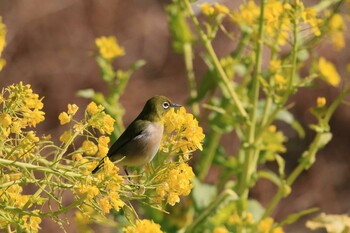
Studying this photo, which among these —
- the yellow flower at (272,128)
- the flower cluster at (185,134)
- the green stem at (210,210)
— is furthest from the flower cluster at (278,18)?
the flower cluster at (185,134)

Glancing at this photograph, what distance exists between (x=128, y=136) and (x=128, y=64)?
3.22m

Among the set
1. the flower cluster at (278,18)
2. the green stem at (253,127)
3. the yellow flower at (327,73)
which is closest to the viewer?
the flower cluster at (278,18)

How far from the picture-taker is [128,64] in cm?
484

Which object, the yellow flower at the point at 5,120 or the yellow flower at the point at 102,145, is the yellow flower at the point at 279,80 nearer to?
the yellow flower at the point at 102,145

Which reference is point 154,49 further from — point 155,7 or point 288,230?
point 288,230

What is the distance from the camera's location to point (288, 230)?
4.34 m

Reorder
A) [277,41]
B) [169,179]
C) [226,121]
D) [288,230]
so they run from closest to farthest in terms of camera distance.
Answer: [169,179] → [277,41] → [226,121] → [288,230]

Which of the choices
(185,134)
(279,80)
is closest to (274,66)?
(279,80)

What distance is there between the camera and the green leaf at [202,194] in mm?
2662

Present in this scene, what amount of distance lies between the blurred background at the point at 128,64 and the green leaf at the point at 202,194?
175 centimetres

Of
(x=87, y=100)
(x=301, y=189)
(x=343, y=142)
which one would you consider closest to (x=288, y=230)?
(x=301, y=189)

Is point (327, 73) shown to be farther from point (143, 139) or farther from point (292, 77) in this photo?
point (143, 139)

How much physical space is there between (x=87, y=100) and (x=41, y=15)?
2.08 feet

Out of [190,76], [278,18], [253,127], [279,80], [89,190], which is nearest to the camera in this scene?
[89,190]
